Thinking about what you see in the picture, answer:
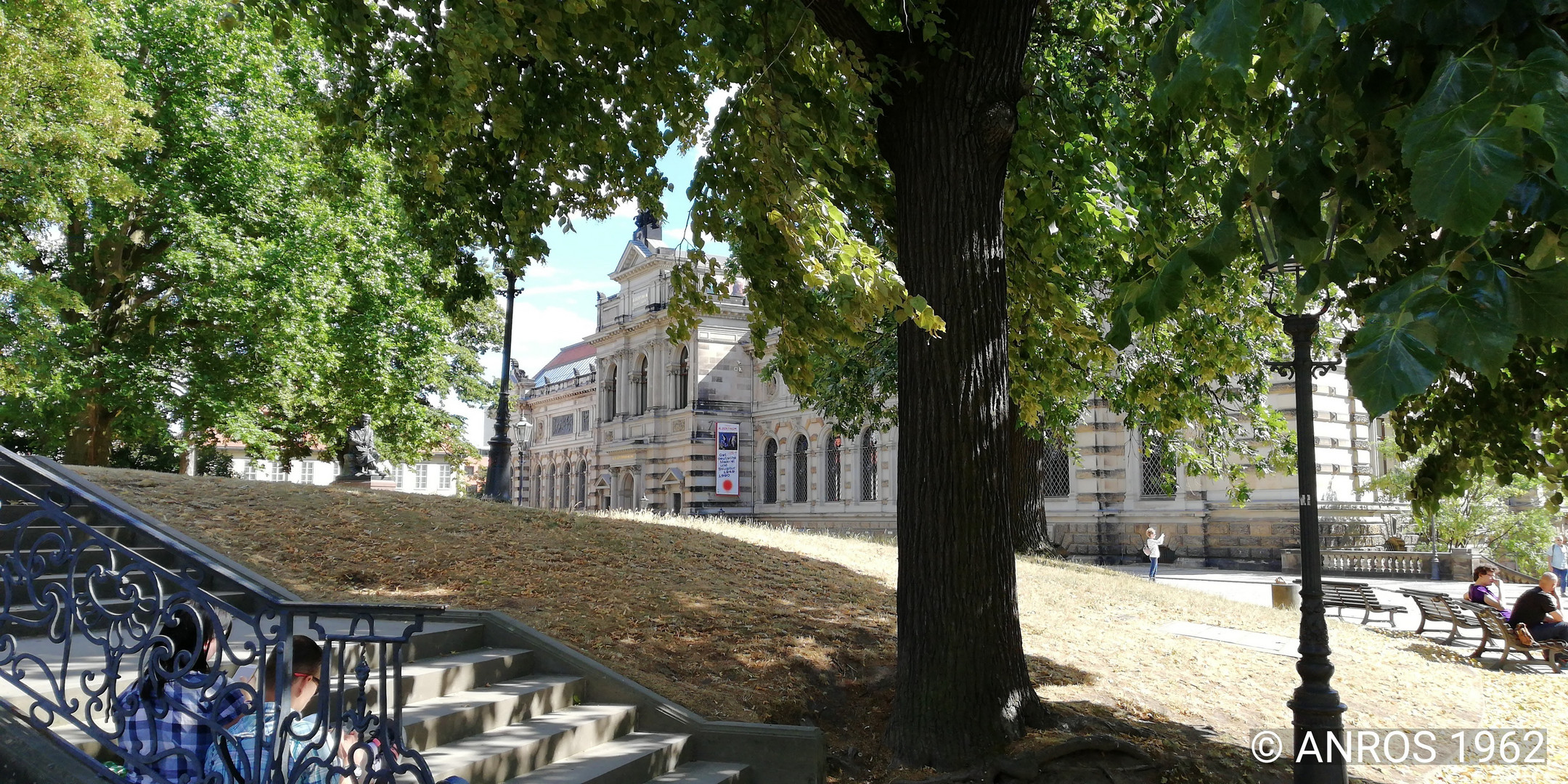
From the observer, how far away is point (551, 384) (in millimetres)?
79188

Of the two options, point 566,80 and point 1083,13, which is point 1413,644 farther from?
point 566,80

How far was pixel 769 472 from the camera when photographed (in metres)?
53.5

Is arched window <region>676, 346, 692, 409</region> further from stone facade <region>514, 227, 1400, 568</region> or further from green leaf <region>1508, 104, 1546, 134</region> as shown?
green leaf <region>1508, 104, 1546, 134</region>

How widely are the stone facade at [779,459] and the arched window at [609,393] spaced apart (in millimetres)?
99

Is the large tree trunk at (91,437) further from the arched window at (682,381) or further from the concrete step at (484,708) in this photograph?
the arched window at (682,381)

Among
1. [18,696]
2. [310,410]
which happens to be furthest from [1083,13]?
[310,410]

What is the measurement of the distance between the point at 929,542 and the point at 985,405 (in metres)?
1.01

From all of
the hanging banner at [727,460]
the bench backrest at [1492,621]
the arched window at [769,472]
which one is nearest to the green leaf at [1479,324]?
the bench backrest at [1492,621]

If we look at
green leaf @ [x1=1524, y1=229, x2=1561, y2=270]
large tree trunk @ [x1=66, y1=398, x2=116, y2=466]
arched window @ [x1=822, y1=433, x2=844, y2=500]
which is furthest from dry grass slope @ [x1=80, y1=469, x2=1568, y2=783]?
arched window @ [x1=822, y1=433, x2=844, y2=500]

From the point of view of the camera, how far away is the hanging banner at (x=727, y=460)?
5206 centimetres

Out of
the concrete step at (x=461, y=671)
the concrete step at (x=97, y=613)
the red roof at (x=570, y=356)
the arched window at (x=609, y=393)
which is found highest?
the red roof at (x=570, y=356)

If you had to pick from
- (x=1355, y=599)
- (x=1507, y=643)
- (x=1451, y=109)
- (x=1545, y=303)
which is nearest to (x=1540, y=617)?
(x=1507, y=643)

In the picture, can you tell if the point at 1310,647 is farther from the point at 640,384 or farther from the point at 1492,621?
the point at 640,384

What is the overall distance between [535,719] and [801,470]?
43.8m
